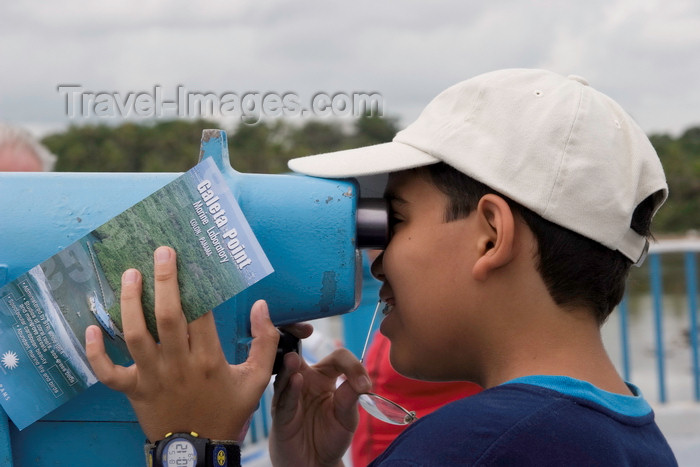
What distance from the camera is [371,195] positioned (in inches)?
48.8

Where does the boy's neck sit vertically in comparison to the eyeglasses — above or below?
above

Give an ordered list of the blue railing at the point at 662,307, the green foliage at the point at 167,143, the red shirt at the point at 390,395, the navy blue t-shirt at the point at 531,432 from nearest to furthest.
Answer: the navy blue t-shirt at the point at 531,432 → the red shirt at the point at 390,395 → the blue railing at the point at 662,307 → the green foliage at the point at 167,143

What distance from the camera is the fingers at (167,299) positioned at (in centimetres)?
94

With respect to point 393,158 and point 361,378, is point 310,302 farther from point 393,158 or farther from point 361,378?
point 361,378

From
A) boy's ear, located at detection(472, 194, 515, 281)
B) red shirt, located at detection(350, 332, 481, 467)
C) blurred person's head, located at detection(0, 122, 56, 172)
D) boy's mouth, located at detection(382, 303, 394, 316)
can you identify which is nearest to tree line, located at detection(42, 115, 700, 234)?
blurred person's head, located at detection(0, 122, 56, 172)

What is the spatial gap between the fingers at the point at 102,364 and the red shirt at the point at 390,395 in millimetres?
1058

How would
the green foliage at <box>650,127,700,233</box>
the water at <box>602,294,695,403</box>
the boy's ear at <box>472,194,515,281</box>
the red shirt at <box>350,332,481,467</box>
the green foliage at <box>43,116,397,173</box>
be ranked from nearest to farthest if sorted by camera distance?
1. the boy's ear at <box>472,194,515,281</box>
2. the red shirt at <box>350,332,481,467</box>
3. the water at <box>602,294,695,403</box>
4. the green foliage at <box>43,116,397,173</box>
5. the green foliage at <box>650,127,700,233</box>

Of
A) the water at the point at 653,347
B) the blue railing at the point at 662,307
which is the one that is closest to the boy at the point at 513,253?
the blue railing at the point at 662,307

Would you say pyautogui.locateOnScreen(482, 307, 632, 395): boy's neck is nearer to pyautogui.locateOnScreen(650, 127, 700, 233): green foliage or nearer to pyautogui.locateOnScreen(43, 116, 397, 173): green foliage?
pyautogui.locateOnScreen(43, 116, 397, 173): green foliage

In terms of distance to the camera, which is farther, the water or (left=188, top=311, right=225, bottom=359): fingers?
the water

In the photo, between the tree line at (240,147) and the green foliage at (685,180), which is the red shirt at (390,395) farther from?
the green foliage at (685,180)

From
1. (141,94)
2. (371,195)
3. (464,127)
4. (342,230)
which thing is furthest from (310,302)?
(141,94)

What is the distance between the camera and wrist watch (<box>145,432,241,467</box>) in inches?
38.4

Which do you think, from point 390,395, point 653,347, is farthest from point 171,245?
point 653,347
